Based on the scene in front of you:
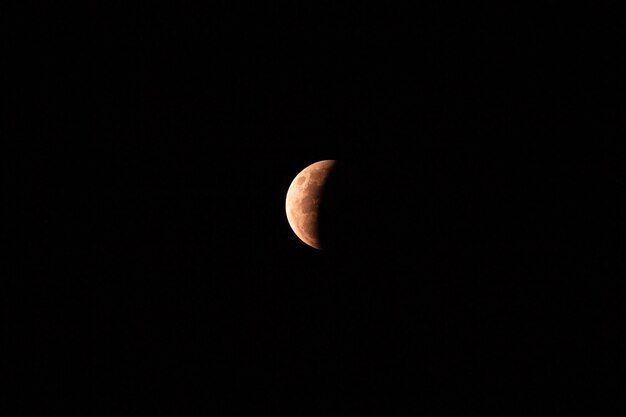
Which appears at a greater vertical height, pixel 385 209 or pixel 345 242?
pixel 385 209

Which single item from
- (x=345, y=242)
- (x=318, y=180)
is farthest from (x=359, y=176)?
(x=345, y=242)

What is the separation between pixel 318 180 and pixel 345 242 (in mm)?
664

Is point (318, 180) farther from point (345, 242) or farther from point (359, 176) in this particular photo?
point (345, 242)

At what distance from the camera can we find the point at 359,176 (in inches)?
133

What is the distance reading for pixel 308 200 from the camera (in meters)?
3.33

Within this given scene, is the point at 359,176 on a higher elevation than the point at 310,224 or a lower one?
higher

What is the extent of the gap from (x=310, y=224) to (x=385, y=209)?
74 centimetres

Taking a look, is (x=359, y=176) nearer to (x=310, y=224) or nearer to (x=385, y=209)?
(x=385, y=209)

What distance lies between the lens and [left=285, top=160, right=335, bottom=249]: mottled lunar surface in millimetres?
3314

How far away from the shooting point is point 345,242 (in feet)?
10.5

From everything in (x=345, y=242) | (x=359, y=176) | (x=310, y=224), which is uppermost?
(x=359, y=176)

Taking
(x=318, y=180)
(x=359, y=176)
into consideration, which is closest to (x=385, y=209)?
(x=359, y=176)

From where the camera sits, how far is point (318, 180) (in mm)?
3361

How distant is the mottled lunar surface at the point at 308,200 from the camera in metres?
3.31
